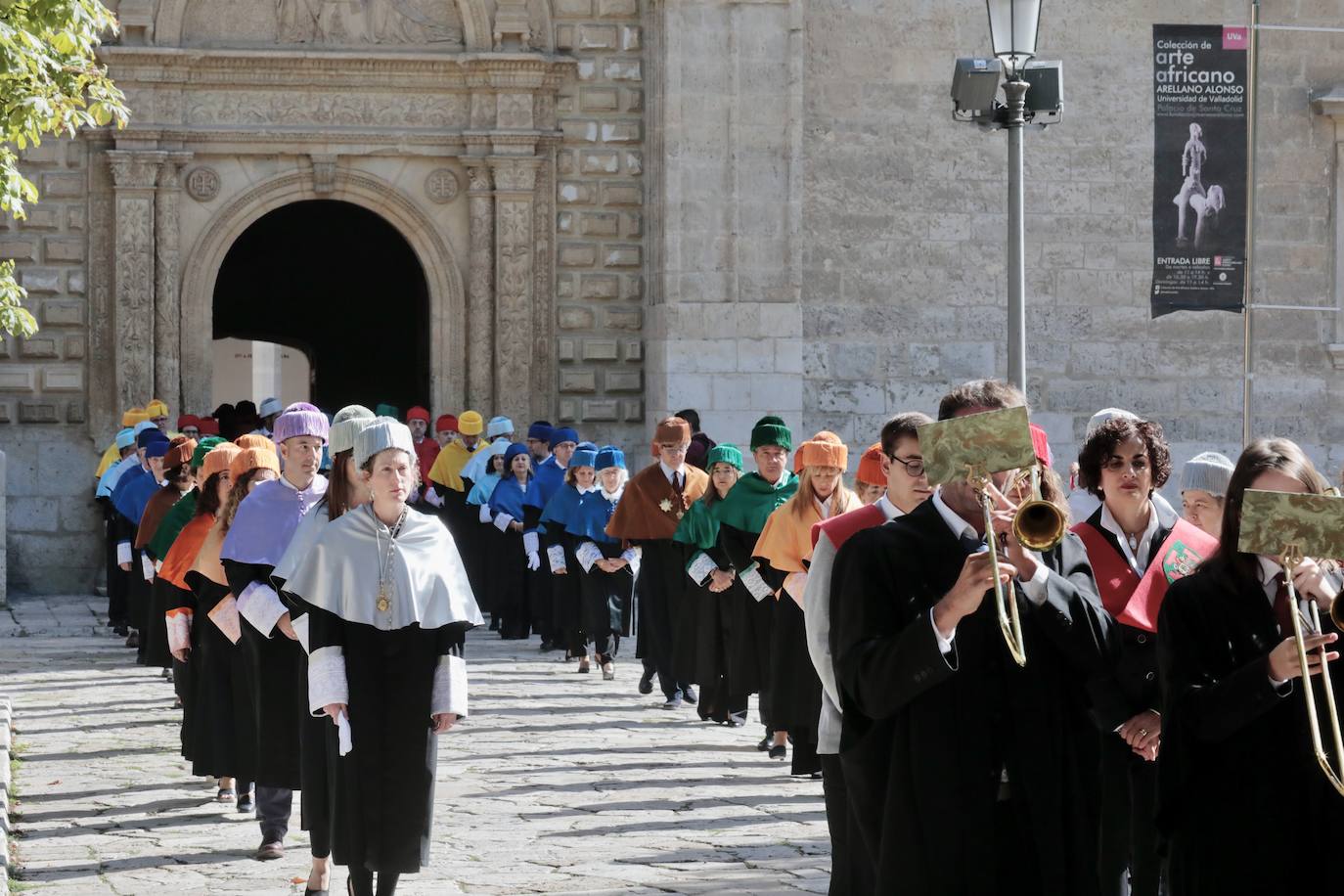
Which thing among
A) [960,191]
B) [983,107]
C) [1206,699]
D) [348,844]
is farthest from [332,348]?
[1206,699]

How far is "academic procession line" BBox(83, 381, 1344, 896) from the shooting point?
4758 mm

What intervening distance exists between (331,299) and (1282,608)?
81.3ft

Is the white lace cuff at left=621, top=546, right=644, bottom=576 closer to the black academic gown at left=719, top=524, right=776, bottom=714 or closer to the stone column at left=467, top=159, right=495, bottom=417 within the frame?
the black academic gown at left=719, top=524, right=776, bottom=714

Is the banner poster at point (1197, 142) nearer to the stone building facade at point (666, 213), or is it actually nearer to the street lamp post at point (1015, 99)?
the stone building facade at point (666, 213)

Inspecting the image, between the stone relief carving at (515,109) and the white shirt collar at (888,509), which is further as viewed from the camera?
the stone relief carving at (515,109)

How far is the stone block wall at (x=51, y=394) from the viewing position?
19750 mm

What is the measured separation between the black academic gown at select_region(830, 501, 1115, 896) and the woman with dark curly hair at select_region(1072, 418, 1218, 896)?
5.56ft

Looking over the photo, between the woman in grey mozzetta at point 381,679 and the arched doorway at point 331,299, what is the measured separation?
19.4m

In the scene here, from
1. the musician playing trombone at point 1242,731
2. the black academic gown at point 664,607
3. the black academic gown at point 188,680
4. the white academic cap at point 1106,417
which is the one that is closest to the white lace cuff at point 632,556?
the black academic gown at point 664,607

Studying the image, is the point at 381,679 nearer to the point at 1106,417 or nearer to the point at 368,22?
the point at 1106,417

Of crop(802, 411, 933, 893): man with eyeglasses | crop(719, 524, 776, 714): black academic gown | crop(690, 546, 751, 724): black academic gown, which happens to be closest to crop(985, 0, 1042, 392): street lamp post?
crop(719, 524, 776, 714): black academic gown

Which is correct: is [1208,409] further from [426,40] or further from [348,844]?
[348,844]

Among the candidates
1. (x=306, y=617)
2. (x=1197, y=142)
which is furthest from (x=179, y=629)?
(x=1197, y=142)

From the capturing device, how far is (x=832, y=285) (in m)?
20.6
